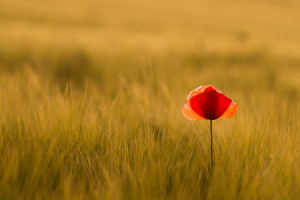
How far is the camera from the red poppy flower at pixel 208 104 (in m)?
0.72

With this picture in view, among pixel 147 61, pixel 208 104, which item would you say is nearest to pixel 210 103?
pixel 208 104

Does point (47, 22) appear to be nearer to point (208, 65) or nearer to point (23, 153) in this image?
point (208, 65)

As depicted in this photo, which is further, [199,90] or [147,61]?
[147,61]

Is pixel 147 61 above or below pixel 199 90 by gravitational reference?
above

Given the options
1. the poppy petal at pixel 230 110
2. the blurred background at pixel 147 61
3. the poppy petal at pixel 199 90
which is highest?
the blurred background at pixel 147 61

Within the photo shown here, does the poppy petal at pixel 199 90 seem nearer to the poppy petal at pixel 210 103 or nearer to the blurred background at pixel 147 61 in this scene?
the poppy petal at pixel 210 103

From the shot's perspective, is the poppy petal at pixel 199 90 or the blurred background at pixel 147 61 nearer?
the poppy petal at pixel 199 90

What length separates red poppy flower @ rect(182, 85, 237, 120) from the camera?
72 cm

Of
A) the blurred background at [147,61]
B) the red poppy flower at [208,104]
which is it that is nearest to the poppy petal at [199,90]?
the red poppy flower at [208,104]

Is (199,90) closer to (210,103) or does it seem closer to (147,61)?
(210,103)

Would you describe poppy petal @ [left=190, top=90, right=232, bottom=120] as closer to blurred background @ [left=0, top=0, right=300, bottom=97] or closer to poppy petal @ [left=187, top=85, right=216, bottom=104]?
poppy petal @ [left=187, top=85, right=216, bottom=104]

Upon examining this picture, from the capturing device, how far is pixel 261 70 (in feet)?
7.75

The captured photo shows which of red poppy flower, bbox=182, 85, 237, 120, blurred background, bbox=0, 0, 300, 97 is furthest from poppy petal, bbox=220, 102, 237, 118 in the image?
blurred background, bbox=0, 0, 300, 97

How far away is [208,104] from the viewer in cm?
72
